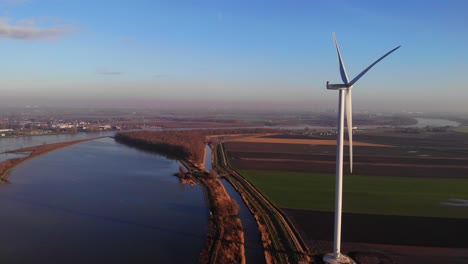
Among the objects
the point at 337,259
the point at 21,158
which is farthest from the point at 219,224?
the point at 21,158

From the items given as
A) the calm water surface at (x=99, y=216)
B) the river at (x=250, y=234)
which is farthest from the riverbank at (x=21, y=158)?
the river at (x=250, y=234)

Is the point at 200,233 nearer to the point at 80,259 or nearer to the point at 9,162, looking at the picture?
the point at 80,259

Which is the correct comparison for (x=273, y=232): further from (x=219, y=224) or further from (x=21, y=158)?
(x=21, y=158)

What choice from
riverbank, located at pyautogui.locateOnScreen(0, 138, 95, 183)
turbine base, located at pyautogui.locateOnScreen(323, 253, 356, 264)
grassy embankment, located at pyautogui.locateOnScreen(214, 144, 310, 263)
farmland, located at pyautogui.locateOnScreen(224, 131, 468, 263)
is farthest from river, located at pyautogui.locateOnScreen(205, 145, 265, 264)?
riverbank, located at pyautogui.locateOnScreen(0, 138, 95, 183)

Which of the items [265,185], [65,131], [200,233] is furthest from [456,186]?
[65,131]

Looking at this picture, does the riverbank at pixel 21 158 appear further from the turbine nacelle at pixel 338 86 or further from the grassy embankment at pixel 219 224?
the turbine nacelle at pixel 338 86

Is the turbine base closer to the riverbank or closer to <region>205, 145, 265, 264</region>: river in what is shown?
<region>205, 145, 265, 264</region>: river
